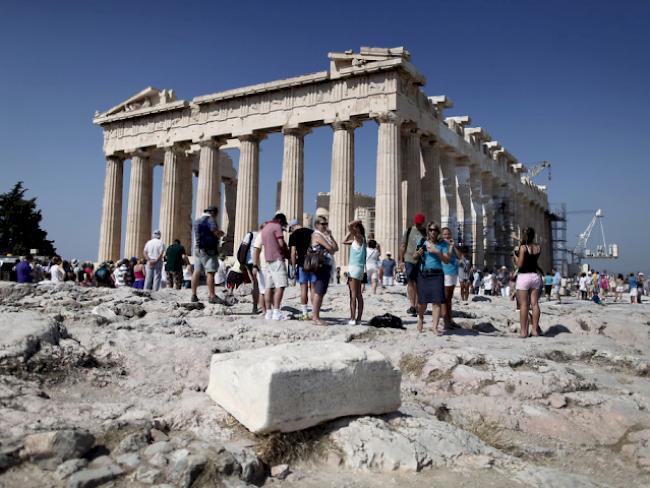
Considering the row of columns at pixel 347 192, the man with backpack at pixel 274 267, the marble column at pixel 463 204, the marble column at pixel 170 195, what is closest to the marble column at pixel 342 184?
the row of columns at pixel 347 192

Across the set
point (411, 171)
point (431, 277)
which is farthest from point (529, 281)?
point (411, 171)

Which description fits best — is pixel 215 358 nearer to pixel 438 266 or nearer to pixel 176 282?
pixel 438 266

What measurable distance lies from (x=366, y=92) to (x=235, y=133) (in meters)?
7.05

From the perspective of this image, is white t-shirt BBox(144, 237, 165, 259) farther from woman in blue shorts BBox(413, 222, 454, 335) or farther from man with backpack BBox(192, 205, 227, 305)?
woman in blue shorts BBox(413, 222, 454, 335)

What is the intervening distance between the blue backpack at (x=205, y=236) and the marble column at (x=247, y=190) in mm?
16186

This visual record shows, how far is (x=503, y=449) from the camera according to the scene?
475 cm

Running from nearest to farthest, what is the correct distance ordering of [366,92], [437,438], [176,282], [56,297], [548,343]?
[437,438]
[548,343]
[56,297]
[176,282]
[366,92]

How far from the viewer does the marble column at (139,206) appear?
98.6 ft

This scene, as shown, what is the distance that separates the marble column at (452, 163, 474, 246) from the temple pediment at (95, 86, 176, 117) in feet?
52.2

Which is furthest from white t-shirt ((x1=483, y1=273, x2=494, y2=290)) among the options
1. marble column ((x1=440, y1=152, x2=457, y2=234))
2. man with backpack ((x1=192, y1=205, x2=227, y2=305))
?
man with backpack ((x1=192, y1=205, x2=227, y2=305))

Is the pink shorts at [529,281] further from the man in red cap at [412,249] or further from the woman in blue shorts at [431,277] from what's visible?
the man in red cap at [412,249]

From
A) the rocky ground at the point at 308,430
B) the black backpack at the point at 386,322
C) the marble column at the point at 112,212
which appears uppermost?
the marble column at the point at 112,212

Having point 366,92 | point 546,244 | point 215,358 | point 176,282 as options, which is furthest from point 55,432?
point 546,244

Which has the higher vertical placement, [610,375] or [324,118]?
[324,118]
